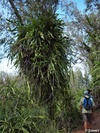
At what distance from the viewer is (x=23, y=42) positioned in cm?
640

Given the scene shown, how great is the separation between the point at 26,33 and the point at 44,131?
2.47m

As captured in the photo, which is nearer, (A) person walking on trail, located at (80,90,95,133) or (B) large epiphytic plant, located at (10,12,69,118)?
(B) large epiphytic plant, located at (10,12,69,118)

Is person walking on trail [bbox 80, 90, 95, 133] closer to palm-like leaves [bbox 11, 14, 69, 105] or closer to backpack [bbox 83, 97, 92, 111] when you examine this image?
backpack [bbox 83, 97, 92, 111]

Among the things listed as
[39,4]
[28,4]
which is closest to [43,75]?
[39,4]

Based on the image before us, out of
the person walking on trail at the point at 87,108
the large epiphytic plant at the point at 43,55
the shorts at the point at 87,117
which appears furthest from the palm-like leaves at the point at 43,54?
the shorts at the point at 87,117

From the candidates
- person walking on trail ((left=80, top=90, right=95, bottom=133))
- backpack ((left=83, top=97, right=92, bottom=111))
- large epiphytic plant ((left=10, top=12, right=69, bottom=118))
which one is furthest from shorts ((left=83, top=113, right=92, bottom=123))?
large epiphytic plant ((left=10, top=12, right=69, bottom=118))

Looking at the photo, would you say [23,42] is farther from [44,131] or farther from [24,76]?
[44,131]

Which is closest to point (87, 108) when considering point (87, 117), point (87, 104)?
point (87, 104)

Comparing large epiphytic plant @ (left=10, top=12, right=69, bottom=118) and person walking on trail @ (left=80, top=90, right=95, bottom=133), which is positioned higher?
large epiphytic plant @ (left=10, top=12, right=69, bottom=118)

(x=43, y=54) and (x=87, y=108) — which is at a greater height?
(x=43, y=54)

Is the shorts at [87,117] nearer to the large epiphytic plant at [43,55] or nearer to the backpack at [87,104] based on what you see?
the backpack at [87,104]

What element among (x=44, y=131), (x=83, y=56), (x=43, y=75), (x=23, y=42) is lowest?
(x=44, y=131)

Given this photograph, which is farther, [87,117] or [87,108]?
[87,117]

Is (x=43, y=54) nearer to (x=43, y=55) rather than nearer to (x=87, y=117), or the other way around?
(x=43, y=55)
